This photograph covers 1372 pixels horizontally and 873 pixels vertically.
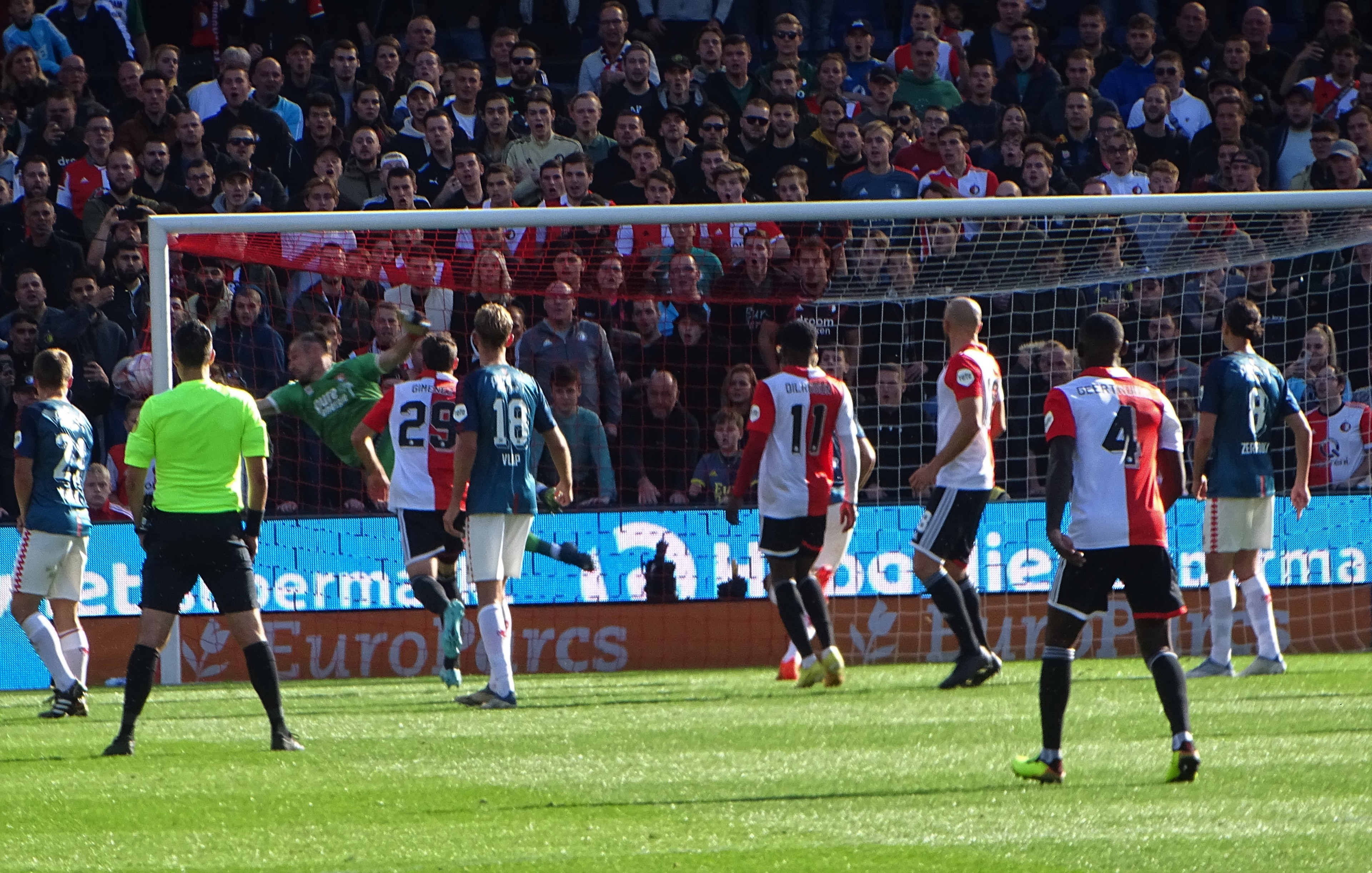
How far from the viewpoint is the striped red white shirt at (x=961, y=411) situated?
9828 millimetres

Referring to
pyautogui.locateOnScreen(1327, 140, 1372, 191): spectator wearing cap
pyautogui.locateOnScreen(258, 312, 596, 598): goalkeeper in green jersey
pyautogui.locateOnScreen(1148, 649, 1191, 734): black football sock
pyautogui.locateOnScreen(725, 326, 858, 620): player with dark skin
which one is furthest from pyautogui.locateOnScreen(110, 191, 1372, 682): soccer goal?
pyautogui.locateOnScreen(1148, 649, 1191, 734): black football sock

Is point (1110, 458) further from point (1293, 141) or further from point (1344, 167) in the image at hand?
point (1293, 141)

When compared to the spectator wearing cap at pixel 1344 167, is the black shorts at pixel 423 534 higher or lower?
lower

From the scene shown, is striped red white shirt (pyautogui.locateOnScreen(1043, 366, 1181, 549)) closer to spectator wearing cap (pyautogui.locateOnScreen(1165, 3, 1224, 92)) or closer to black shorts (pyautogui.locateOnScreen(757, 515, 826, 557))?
black shorts (pyautogui.locateOnScreen(757, 515, 826, 557))

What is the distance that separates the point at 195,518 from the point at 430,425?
9.16ft

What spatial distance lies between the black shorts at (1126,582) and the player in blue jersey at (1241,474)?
3.63m

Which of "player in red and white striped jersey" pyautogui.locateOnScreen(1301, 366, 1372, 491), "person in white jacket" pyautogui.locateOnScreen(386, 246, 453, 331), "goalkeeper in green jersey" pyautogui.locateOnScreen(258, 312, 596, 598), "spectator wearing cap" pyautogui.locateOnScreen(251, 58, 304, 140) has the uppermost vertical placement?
"spectator wearing cap" pyautogui.locateOnScreen(251, 58, 304, 140)

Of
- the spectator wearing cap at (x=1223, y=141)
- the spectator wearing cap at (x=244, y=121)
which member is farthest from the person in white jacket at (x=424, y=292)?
the spectator wearing cap at (x=1223, y=141)

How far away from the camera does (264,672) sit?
25.3 feet

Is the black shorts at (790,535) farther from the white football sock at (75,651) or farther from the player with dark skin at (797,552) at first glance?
the white football sock at (75,651)

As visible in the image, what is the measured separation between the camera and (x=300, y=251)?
12258 mm

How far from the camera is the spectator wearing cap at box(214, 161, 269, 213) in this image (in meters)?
14.3

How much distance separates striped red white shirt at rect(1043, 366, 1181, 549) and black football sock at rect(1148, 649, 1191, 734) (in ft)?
1.47

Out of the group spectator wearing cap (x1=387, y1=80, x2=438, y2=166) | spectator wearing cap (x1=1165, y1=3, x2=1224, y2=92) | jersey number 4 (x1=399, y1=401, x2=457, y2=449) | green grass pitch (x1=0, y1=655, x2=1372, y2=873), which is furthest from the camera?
spectator wearing cap (x1=1165, y1=3, x2=1224, y2=92)
